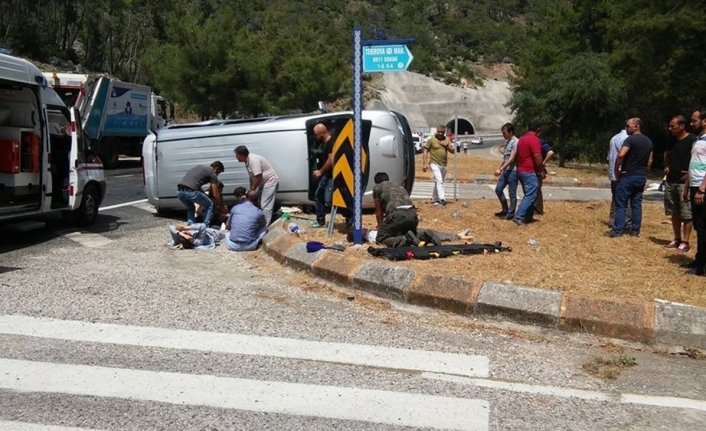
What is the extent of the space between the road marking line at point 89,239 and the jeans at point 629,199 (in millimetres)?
7515

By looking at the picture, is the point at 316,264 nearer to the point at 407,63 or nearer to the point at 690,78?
the point at 407,63

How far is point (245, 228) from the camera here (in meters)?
9.70

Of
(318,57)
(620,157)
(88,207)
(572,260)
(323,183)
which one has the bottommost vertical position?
(572,260)

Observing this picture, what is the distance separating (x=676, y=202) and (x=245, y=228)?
5.86 metres

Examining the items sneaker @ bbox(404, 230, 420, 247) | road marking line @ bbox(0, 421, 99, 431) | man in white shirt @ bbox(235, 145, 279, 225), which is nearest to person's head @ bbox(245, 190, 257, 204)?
man in white shirt @ bbox(235, 145, 279, 225)

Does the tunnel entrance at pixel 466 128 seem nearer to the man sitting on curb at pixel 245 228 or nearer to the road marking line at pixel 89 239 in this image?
the road marking line at pixel 89 239

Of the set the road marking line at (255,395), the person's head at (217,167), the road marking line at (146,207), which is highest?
the person's head at (217,167)

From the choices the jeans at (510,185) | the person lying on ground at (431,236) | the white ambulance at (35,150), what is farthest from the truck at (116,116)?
the person lying on ground at (431,236)

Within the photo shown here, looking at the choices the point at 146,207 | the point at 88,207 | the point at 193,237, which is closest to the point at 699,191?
the point at 193,237

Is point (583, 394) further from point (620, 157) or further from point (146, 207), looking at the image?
point (146, 207)

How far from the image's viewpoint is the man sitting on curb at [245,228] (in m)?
9.70

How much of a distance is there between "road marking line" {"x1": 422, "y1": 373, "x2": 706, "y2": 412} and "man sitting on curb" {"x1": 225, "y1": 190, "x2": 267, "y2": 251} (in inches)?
211

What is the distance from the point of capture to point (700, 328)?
18.0ft

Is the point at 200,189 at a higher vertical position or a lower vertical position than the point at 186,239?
higher
